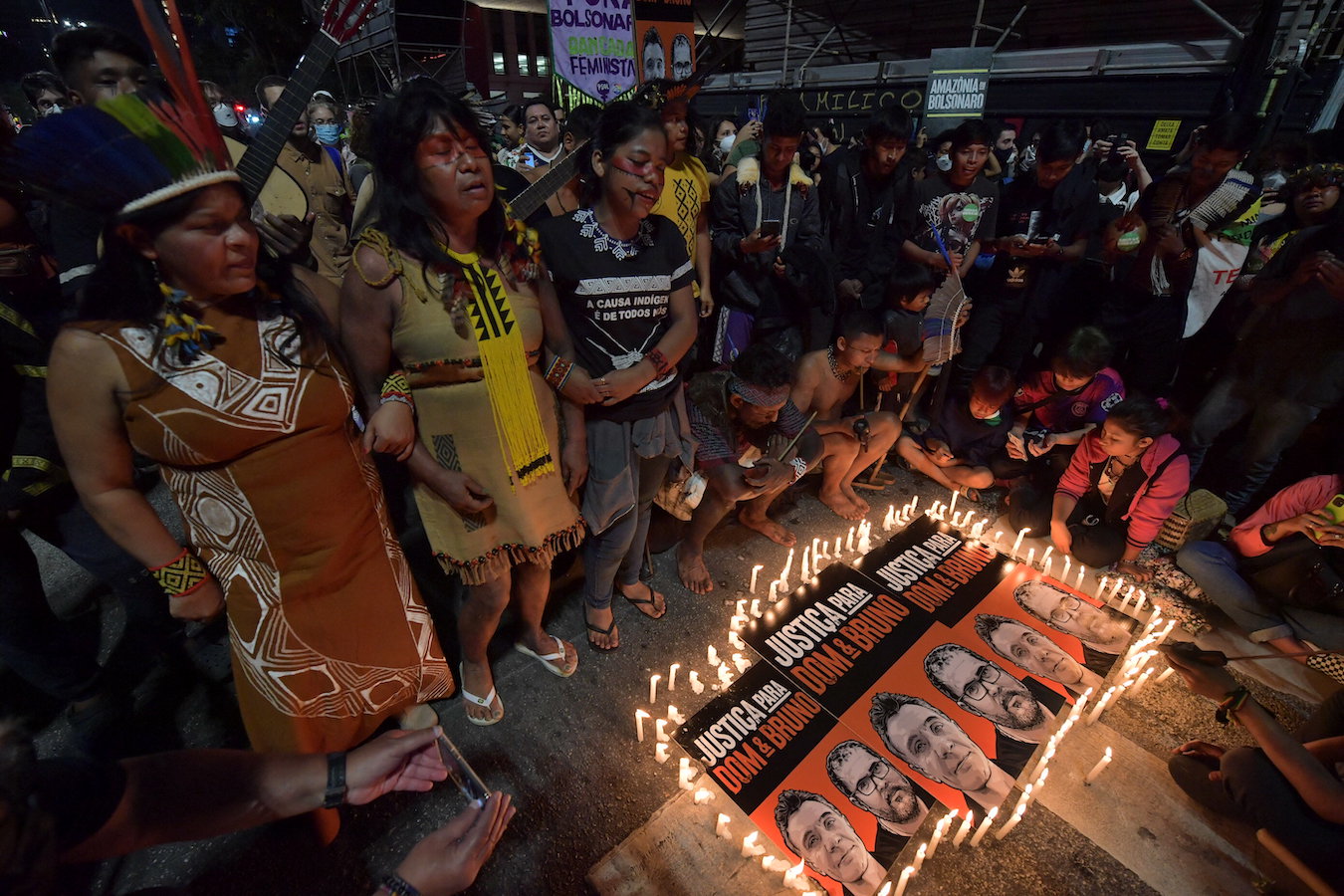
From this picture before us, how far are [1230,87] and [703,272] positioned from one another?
7.83 meters

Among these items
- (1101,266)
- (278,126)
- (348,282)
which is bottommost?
(1101,266)

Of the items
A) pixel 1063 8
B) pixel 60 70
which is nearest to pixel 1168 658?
pixel 60 70

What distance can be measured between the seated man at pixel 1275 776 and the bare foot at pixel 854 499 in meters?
1.81

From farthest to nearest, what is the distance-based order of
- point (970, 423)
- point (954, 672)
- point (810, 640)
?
point (970, 423)
point (810, 640)
point (954, 672)

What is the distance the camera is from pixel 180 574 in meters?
1.59

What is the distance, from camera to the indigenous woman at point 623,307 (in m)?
2.05

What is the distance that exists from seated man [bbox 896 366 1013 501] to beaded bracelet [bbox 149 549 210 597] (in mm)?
4144

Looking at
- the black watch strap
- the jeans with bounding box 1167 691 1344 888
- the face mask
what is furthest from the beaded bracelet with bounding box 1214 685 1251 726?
the face mask

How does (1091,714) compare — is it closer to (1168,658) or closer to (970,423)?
(1168,658)

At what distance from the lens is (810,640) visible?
9.13 feet

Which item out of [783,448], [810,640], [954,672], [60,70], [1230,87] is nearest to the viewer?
[60,70]

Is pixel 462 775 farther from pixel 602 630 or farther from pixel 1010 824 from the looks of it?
pixel 1010 824

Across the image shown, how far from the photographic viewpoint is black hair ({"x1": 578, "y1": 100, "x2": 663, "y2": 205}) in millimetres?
2021

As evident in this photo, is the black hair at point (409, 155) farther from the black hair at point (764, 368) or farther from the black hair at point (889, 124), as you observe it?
the black hair at point (889, 124)
